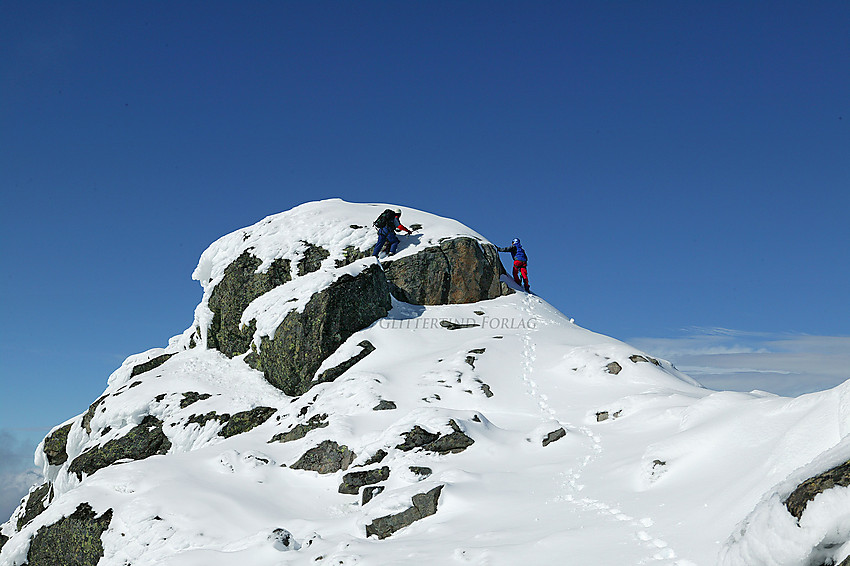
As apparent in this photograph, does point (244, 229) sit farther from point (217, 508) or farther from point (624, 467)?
point (624, 467)

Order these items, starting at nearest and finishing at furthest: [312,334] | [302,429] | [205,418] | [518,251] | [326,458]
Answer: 1. [326,458]
2. [302,429]
3. [205,418]
4. [312,334]
5. [518,251]

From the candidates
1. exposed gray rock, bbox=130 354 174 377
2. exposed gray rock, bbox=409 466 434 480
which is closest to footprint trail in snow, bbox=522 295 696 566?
exposed gray rock, bbox=409 466 434 480

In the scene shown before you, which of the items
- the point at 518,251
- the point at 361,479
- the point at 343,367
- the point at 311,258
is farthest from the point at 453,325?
the point at 361,479

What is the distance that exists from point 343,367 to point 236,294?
27.6 feet

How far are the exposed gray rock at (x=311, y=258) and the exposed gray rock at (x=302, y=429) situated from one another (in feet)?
34.9

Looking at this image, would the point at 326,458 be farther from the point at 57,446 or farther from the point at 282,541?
the point at 57,446

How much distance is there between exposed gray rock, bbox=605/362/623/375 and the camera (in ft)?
61.5

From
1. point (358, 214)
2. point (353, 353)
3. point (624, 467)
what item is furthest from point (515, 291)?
point (624, 467)

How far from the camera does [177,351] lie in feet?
95.7

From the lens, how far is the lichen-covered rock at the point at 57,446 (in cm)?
2542

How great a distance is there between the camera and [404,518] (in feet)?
34.8

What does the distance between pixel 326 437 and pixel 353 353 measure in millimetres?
6500

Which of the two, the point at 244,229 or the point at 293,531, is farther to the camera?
the point at 244,229

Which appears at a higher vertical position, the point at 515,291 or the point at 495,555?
the point at 515,291
